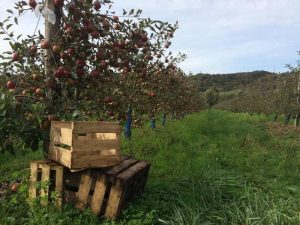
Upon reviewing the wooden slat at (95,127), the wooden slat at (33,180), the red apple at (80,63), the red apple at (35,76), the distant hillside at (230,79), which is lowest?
the wooden slat at (33,180)

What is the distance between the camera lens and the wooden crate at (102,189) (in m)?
4.67

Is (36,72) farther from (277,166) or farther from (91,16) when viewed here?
(277,166)

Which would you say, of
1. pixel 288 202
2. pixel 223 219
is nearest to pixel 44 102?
pixel 223 219

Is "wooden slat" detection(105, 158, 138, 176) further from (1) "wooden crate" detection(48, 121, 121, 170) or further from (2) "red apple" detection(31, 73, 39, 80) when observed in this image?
(2) "red apple" detection(31, 73, 39, 80)

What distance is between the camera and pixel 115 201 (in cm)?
466

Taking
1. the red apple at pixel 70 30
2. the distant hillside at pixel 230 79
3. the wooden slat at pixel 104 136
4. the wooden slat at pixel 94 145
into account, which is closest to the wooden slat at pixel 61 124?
the wooden slat at pixel 94 145

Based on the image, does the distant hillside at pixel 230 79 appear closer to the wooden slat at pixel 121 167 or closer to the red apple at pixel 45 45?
the wooden slat at pixel 121 167

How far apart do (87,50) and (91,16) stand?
48 centimetres

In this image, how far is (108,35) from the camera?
5375 mm

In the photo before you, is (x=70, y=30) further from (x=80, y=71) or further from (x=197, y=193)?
(x=197, y=193)

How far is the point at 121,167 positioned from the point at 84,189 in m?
0.61

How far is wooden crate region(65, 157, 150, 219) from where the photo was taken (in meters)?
4.67

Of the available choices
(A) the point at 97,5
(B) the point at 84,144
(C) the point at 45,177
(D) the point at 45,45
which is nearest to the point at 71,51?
(D) the point at 45,45

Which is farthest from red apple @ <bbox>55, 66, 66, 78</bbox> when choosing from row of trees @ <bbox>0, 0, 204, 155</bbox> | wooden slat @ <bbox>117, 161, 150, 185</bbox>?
wooden slat @ <bbox>117, 161, 150, 185</bbox>
